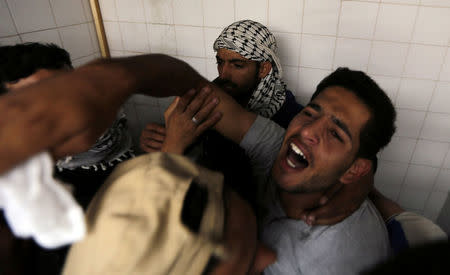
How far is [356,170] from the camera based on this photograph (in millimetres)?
959

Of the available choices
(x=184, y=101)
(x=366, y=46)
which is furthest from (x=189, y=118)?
(x=366, y=46)

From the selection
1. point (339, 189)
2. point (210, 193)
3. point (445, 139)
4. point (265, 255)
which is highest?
point (210, 193)

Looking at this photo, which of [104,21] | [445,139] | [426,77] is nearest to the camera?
[426,77]

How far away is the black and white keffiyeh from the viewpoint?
1.49 meters

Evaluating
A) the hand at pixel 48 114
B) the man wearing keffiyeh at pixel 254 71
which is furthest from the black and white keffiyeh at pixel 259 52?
the hand at pixel 48 114

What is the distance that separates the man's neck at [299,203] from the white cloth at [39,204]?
767mm

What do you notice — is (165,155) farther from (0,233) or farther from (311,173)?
(311,173)

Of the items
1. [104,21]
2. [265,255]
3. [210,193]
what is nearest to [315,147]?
→ [265,255]

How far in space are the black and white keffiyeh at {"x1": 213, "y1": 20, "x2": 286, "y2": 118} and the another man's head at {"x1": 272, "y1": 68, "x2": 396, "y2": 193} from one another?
60 cm

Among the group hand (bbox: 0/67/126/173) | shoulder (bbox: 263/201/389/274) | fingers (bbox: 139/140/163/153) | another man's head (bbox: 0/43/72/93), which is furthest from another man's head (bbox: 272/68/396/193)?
another man's head (bbox: 0/43/72/93)

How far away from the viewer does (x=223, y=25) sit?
177 cm

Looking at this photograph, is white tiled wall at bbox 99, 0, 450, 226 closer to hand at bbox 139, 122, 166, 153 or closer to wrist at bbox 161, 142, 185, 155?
hand at bbox 139, 122, 166, 153

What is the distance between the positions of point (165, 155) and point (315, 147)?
0.56m

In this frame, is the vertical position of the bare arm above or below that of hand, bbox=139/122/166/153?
above
